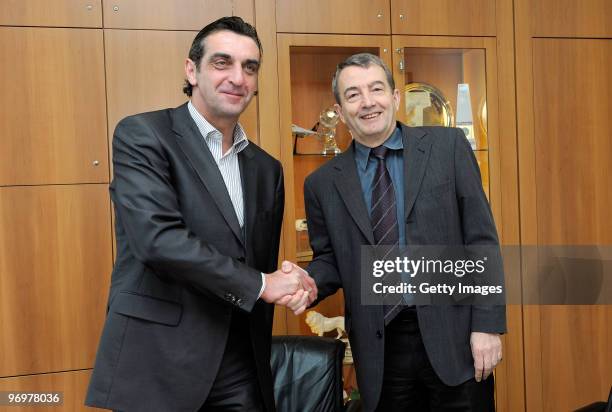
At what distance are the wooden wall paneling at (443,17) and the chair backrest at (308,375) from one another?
1.66m

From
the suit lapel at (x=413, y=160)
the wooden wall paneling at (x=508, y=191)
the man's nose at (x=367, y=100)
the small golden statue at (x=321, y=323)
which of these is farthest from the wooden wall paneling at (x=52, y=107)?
the wooden wall paneling at (x=508, y=191)

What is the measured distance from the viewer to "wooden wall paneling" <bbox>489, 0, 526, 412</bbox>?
3.16 metres

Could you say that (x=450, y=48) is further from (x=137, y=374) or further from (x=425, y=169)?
(x=137, y=374)

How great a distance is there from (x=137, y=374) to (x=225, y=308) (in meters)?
0.31

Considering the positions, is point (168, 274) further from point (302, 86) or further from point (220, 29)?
point (302, 86)

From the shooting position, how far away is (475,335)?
1.97 meters

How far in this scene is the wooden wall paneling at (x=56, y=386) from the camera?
2.70 meters

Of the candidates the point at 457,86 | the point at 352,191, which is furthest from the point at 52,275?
the point at 457,86

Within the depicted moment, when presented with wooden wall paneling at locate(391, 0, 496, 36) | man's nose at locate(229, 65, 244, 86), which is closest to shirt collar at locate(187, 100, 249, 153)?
man's nose at locate(229, 65, 244, 86)

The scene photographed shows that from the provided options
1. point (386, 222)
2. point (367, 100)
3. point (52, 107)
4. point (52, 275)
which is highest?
point (52, 107)

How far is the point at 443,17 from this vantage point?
3098 mm

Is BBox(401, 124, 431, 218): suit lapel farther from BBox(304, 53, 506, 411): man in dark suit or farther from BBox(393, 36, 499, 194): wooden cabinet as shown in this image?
BBox(393, 36, 499, 194): wooden cabinet

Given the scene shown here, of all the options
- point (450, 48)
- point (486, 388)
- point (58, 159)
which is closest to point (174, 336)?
point (486, 388)

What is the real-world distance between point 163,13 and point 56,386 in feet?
5.86
